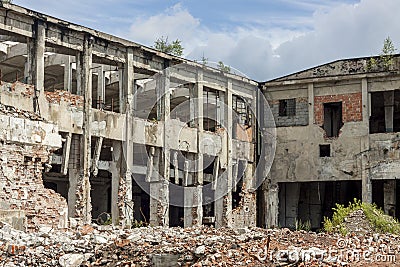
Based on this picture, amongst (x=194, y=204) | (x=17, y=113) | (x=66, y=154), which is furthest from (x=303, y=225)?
(x=17, y=113)

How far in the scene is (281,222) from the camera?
28516 mm

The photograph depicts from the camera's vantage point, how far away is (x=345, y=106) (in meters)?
26.8

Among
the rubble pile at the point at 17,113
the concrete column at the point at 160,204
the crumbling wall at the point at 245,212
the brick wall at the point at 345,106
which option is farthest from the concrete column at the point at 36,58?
the brick wall at the point at 345,106

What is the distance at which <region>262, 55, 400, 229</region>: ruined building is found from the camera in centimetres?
2609

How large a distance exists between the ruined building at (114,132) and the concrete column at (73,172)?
0.09 ft

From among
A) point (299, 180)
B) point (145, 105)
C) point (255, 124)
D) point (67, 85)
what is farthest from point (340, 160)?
point (67, 85)

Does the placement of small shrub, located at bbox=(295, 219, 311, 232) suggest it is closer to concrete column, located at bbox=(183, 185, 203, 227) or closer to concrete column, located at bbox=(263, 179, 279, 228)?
concrete column, located at bbox=(263, 179, 279, 228)

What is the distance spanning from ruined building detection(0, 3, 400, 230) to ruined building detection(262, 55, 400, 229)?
4 cm

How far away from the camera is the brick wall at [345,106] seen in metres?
26.5

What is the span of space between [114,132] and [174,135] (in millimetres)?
3007

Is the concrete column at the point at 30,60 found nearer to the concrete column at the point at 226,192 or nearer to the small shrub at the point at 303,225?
the concrete column at the point at 226,192

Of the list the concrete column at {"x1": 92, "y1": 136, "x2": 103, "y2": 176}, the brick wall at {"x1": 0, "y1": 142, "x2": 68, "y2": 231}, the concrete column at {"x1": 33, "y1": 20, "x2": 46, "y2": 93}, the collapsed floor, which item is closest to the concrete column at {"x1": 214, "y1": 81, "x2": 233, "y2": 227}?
the concrete column at {"x1": 92, "y1": 136, "x2": 103, "y2": 176}

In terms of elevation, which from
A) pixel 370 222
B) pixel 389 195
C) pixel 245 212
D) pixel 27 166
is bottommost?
pixel 245 212

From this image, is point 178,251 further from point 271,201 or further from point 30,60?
point 271,201
